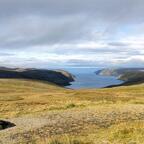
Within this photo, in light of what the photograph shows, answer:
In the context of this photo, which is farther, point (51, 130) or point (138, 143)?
point (51, 130)

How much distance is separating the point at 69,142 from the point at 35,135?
6742 mm

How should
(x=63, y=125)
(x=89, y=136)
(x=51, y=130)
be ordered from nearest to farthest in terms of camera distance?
(x=89, y=136)
(x=51, y=130)
(x=63, y=125)

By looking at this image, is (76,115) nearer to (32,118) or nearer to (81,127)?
(32,118)

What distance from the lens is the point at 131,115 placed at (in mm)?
33531

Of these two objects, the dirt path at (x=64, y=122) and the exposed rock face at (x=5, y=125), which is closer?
the dirt path at (x=64, y=122)

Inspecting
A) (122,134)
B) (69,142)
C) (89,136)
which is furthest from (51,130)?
(69,142)

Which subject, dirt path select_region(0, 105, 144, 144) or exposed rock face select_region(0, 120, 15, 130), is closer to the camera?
dirt path select_region(0, 105, 144, 144)

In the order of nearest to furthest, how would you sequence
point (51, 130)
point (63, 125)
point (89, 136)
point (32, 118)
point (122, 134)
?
1. point (122, 134)
2. point (89, 136)
3. point (51, 130)
4. point (63, 125)
5. point (32, 118)

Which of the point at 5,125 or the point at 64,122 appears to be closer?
the point at 5,125

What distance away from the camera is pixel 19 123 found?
1180 inches

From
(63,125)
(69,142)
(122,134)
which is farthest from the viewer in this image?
(63,125)

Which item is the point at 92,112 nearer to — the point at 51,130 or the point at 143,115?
the point at 143,115

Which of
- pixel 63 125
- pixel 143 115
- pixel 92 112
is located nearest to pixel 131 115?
pixel 143 115

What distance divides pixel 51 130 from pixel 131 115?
9.48 meters
